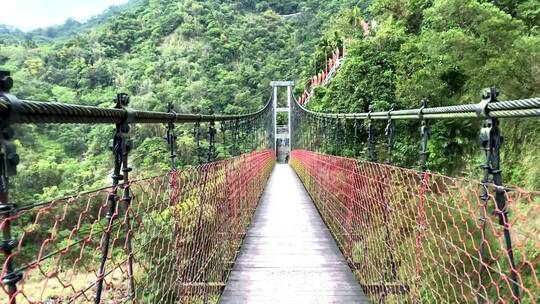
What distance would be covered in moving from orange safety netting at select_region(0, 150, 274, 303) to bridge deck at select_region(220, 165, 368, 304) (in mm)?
124

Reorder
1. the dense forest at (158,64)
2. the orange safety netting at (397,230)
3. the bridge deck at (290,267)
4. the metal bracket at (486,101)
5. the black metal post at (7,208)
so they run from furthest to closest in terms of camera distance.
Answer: the dense forest at (158,64) → the bridge deck at (290,267) → the orange safety netting at (397,230) → the metal bracket at (486,101) → the black metal post at (7,208)

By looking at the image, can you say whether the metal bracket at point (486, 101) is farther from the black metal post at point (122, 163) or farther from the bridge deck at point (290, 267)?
the bridge deck at point (290, 267)

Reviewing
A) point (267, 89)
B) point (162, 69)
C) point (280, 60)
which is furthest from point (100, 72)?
point (280, 60)

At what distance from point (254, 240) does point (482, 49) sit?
4.46m

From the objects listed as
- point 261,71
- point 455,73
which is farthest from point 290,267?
point 261,71

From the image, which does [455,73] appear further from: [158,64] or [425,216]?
[158,64]

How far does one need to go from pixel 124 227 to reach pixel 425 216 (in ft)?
3.21

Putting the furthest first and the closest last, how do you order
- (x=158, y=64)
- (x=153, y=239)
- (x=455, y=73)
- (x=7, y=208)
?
(x=158, y=64)
(x=455, y=73)
(x=153, y=239)
(x=7, y=208)

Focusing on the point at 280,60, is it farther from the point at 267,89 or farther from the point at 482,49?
the point at 482,49

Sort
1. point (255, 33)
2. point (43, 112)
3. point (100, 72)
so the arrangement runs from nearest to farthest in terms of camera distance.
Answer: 1. point (43, 112)
2. point (100, 72)
3. point (255, 33)

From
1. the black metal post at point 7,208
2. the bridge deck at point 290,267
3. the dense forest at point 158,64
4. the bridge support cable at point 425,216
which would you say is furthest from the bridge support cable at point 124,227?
the dense forest at point 158,64

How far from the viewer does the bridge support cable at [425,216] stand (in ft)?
2.89

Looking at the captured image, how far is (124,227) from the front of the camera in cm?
149

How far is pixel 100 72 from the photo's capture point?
33.3 m
